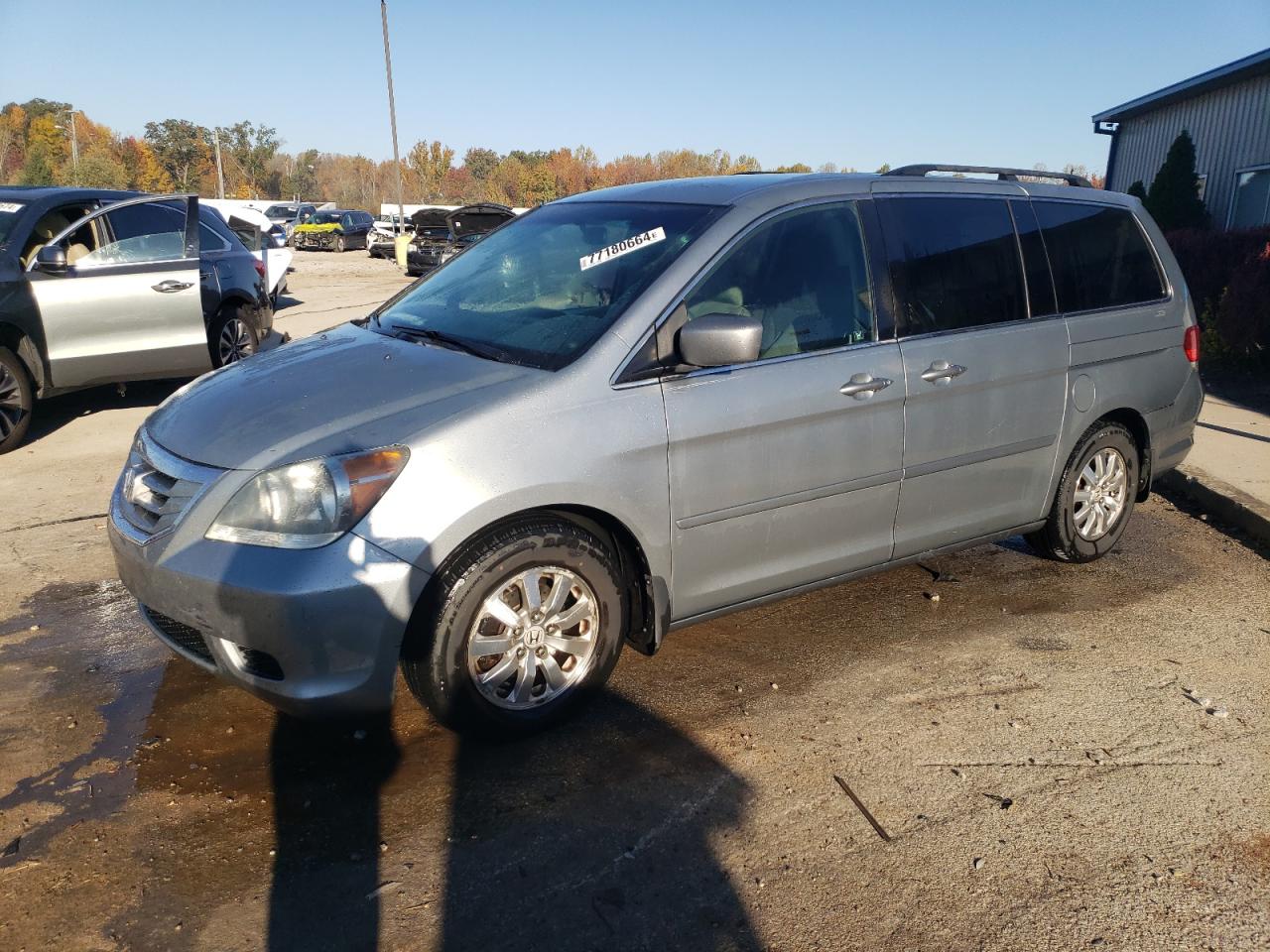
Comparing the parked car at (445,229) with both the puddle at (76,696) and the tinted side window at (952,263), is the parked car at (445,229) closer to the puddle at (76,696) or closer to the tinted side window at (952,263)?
the puddle at (76,696)

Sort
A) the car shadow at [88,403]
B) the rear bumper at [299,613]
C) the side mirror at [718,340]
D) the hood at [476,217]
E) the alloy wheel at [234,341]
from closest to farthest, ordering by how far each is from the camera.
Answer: the rear bumper at [299,613]
the side mirror at [718,340]
the car shadow at [88,403]
the alloy wheel at [234,341]
the hood at [476,217]

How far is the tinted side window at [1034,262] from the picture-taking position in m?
4.63

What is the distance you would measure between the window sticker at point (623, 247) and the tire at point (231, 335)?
224 inches

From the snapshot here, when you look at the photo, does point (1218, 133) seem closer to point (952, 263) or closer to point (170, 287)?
point (952, 263)

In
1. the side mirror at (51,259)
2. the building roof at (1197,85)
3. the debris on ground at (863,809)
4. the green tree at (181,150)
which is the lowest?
the debris on ground at (863,809)

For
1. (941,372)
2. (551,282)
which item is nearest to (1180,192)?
(941,372)

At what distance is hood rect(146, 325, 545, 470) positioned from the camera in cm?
314

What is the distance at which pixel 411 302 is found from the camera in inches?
174

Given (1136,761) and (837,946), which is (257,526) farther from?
(1136,761)

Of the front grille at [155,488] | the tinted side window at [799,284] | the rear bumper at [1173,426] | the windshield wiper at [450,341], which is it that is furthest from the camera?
the rear bumper at [1173,426]

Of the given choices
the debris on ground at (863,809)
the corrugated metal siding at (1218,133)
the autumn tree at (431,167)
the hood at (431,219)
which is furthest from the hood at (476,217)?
the autumn tree at (431,167)

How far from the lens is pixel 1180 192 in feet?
56.8

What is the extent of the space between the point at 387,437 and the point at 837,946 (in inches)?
74.4

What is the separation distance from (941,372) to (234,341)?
22.9 ft
